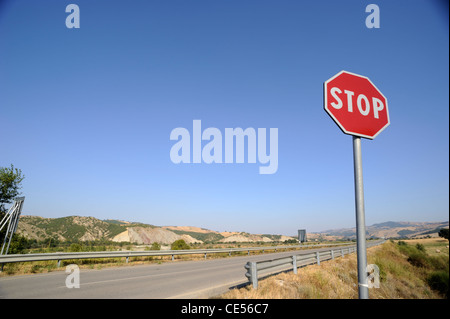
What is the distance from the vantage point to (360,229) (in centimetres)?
327

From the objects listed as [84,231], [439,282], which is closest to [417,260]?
[439,282]

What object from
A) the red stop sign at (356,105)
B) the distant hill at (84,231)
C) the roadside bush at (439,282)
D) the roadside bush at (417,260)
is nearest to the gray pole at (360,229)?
the red stop sign at (356,105)

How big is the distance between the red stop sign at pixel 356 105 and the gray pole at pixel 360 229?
15.4 inches

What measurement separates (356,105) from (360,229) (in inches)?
72.7

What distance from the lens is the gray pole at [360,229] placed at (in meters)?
3.18

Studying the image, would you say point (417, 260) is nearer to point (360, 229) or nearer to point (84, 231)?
point (360, 229)

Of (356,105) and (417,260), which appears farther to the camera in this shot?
(417,260)

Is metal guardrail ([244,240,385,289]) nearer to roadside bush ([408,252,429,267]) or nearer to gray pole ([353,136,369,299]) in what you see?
gray pole ([353,136,369,299])

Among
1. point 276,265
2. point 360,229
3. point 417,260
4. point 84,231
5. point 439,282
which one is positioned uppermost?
point 360,229

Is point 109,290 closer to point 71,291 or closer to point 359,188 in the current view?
point 71,291

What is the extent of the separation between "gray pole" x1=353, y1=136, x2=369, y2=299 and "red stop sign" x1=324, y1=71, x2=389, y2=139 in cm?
39
